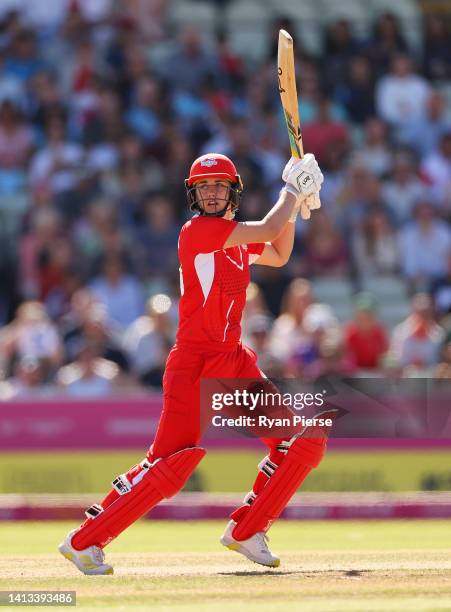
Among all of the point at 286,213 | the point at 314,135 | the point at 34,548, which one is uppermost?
the point at 314,135

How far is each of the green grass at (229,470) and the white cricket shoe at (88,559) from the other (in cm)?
433

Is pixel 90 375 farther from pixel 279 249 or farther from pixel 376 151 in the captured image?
pixel 279 249

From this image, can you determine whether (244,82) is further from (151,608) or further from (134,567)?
(151,608)

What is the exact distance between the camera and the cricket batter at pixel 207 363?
269 inches

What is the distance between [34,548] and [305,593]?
8.55 feet

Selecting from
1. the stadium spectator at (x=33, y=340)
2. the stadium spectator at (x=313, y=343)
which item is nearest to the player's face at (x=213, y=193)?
the stadium spectator at (x=313, y=343)

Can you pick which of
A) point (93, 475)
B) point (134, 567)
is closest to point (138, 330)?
point (93, 475)

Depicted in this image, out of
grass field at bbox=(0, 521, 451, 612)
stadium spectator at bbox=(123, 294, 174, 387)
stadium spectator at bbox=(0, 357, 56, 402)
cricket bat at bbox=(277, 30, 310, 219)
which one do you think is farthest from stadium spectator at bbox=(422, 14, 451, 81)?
cricket bat at bbox=(277, 30, 310, 219)

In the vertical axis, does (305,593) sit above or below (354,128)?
below

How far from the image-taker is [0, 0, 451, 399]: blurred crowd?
12.7 metres

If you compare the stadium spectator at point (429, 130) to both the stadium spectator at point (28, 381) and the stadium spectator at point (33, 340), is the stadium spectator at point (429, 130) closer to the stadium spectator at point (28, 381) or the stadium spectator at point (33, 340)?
the stadium spectator at point (33, 340)

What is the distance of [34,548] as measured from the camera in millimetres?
8453

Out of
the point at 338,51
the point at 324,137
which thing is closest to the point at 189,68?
the point at 338,51

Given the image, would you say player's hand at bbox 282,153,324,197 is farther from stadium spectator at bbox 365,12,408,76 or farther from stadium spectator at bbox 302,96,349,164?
stadium spectator at bbox 365,12,408,76
